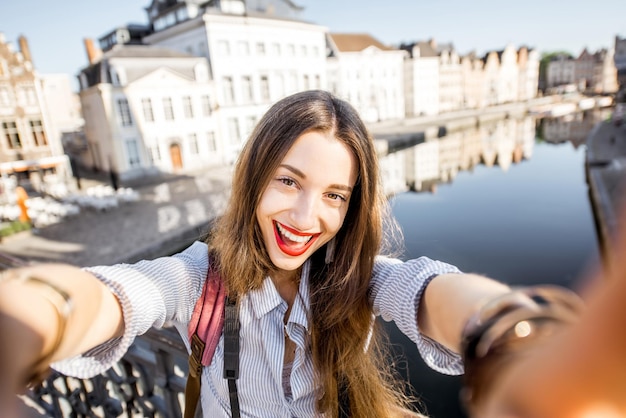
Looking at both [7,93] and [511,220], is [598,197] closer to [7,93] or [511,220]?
[511,220]

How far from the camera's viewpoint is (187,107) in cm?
2241

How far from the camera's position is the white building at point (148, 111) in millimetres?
20094

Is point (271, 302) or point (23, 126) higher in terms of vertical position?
point (23, 126)

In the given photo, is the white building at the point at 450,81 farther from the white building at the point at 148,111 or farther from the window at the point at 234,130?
the white building at the point at 148,111

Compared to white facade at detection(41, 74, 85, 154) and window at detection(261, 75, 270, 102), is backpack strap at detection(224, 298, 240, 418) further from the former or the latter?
white facade at detection(41, 74, 85, 154)

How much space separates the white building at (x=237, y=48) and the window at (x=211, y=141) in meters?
0.76

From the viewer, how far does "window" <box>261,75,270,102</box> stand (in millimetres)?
26938

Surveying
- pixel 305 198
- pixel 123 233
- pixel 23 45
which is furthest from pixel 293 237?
pixel 23 45

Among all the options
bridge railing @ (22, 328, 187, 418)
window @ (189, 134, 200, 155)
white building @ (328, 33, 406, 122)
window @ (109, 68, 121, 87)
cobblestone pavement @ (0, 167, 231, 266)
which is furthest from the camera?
white building @ (328, 33, 406, 122)

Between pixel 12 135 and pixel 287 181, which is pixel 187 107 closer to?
pixel 12 135

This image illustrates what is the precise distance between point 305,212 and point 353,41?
4261 centimetres

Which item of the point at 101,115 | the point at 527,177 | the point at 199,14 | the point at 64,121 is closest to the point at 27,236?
the point at 101,115

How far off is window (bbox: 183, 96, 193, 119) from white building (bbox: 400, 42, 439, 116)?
1212 inches

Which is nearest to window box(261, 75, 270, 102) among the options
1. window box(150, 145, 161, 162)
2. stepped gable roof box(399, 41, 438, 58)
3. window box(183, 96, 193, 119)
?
window box(183, 96, 193, 119)
